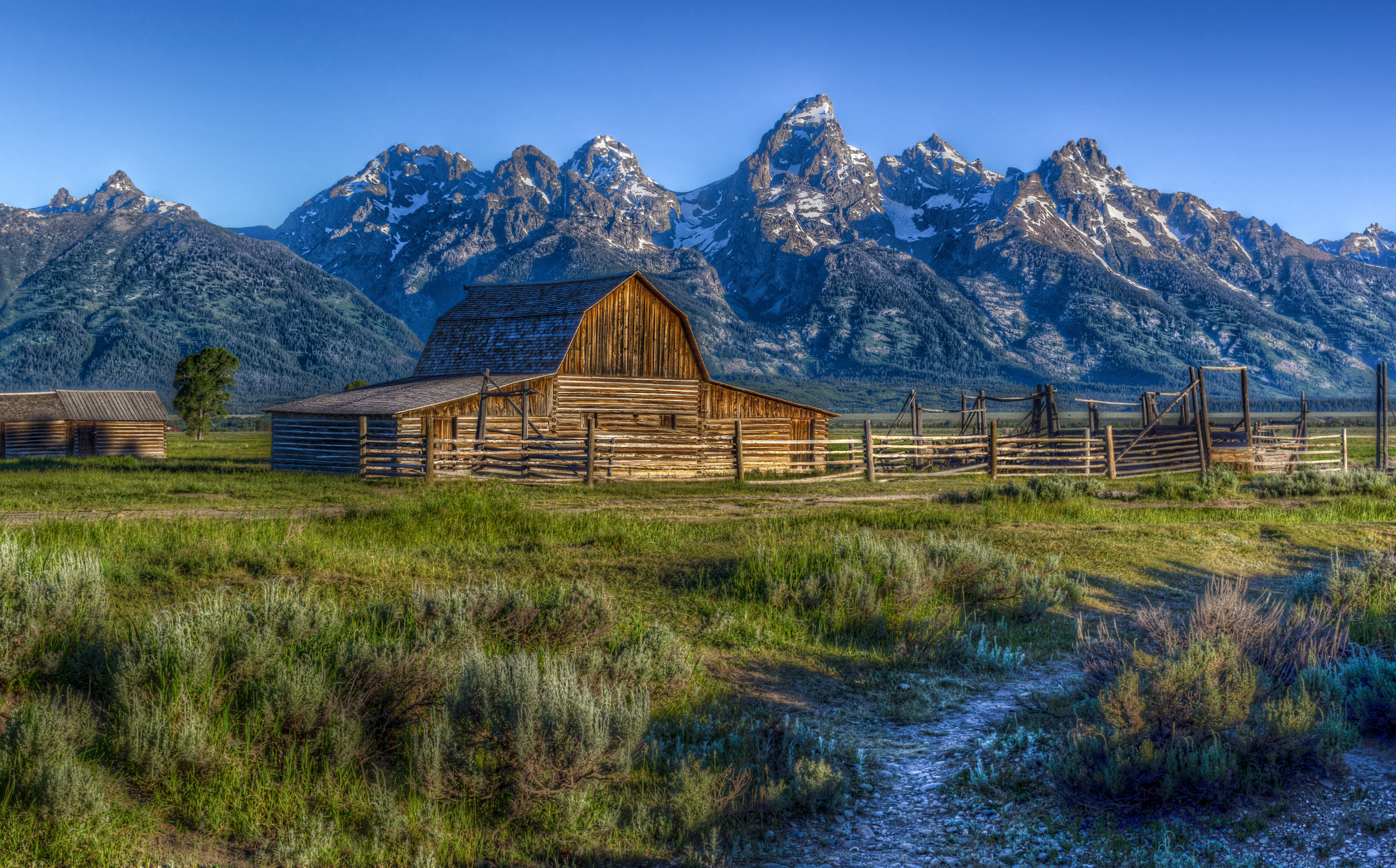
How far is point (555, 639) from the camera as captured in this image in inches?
279

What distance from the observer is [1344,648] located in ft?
22.6

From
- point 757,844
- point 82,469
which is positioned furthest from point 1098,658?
point 82,469

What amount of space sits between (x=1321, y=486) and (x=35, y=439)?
50656mm

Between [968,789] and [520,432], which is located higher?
[520,432]

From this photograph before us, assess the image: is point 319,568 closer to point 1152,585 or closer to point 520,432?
point 1152,585

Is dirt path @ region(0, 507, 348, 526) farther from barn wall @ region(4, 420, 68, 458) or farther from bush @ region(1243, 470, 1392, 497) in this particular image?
barn wall @ region(4, 420, 68, 458)

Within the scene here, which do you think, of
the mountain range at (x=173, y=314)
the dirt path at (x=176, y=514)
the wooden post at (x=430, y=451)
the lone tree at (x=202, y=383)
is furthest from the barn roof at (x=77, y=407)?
the mountain range at (x=173, y=314)

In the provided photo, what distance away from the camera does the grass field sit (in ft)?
14.8

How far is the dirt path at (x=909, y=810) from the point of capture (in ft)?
14.6

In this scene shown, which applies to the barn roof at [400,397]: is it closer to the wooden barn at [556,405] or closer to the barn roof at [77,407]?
the wooden barn at [556,405]

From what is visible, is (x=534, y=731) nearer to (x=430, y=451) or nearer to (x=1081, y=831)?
(x=1081, y=831)

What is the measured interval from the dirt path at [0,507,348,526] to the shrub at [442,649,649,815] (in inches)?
373

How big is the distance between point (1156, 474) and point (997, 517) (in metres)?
16.1

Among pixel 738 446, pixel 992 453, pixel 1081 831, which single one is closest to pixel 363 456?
pixel 738 446
